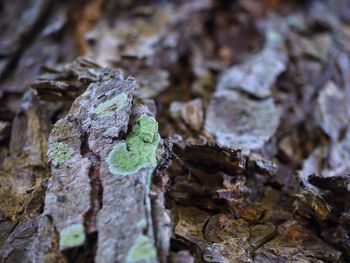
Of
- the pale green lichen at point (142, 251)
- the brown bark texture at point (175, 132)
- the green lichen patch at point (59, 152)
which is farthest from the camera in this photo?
the green lichen patch at point (59, 152)

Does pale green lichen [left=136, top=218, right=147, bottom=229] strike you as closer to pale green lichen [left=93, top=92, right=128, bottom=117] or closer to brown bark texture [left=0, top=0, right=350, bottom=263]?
brown bark texture [left=0, top=0, right=350, bottom=263]

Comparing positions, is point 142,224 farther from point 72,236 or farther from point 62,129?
point 62,129

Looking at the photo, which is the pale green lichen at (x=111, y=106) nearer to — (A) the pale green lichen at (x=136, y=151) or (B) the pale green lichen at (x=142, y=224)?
(A) the pale green lichen at (x=136, y=151)

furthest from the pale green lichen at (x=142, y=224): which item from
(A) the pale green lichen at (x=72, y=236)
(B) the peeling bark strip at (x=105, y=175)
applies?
(A) the pale green lichen at (x=72, y=236)

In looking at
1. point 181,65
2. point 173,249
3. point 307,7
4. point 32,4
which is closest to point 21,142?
point 173,249

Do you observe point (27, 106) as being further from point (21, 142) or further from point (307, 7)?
point (307, 7)

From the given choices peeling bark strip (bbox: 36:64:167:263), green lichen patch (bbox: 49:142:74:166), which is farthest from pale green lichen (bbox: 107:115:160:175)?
green lichen patch (bbox: 49:142:74:166)

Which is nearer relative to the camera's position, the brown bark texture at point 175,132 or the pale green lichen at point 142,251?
the pale green lichen at point 142,251

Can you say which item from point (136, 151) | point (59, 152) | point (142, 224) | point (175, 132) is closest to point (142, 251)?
point (142, 224)
